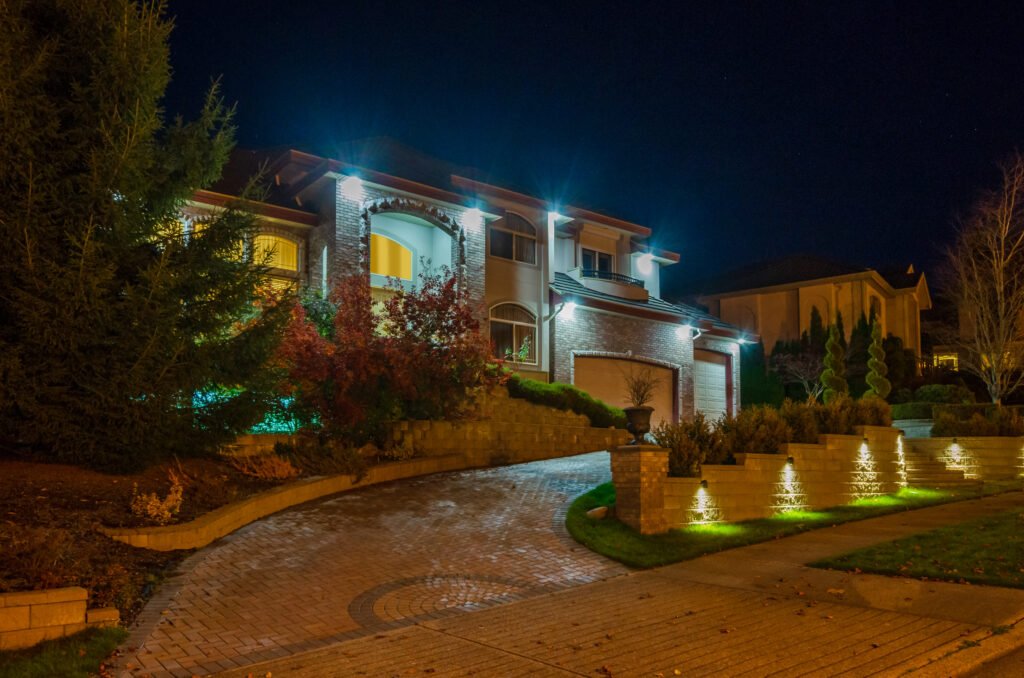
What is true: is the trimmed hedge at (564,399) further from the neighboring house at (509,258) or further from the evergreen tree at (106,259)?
the evergreen tree at (106,259)

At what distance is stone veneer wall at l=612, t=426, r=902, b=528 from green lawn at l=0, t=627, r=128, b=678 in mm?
6546

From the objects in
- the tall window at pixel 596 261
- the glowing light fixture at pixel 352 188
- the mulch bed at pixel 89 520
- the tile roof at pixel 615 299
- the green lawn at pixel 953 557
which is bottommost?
the green lawn at pixel 953 557

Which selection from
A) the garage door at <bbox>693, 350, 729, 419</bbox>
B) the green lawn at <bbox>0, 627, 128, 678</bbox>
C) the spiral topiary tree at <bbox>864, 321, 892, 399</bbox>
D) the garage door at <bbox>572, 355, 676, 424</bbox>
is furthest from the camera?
the garage door at <bbox>693, 350, 729, 419</bbox>

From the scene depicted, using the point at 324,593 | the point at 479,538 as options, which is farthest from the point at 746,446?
the point at 324,593

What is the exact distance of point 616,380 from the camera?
2542cm

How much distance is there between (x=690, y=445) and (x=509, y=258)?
13310 mm

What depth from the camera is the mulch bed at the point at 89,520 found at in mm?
6488

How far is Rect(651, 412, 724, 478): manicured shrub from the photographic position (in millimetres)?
11312

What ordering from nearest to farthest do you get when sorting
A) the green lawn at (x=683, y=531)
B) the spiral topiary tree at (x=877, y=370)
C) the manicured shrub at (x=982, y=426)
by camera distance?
the green lawn at (x=683, y=531)
the manicured shrub at (x=982, y=426)
the spiral topiary tree at (x=877, y=370)

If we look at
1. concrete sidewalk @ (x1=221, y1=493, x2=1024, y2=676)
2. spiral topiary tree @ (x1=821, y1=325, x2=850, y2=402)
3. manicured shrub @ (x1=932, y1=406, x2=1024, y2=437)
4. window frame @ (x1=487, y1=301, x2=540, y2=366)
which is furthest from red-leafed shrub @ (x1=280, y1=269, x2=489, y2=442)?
spiral topiary tree @ (x1=821, y1=325, x2=850, y2=402)

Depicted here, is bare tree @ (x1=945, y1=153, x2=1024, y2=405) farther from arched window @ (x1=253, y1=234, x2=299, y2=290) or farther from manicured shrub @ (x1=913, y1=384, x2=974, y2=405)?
arched window @ (x1=253, y1=234, x2=299, y2=290)

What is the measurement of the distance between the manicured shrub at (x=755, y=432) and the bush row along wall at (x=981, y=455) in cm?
675

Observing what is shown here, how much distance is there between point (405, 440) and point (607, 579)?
749 centimetres

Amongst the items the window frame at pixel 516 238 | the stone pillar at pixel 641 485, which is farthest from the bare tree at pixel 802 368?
the stone pillar at pixel 641 485
